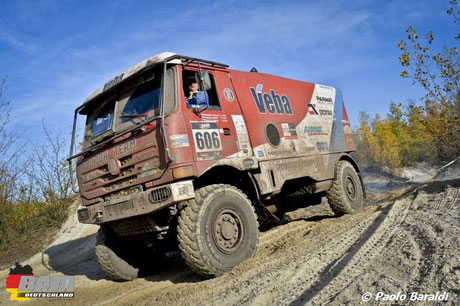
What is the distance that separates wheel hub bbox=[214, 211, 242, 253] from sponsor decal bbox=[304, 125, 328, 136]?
2933 millimetres

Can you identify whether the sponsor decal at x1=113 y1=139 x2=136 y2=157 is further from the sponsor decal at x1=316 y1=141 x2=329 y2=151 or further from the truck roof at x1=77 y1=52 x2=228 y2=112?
the sponsor decal at x1=316 y1=141 x2=329 y2=151

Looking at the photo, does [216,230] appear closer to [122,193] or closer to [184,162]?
[184,162]

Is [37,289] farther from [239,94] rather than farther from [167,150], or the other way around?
[239,94]

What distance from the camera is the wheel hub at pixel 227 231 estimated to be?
444 centimetres

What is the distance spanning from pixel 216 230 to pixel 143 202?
101 centimetres

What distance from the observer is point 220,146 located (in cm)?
483

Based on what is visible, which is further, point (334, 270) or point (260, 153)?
point (260, 153)

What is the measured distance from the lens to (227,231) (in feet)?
14.9

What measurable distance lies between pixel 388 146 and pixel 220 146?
3587 cm

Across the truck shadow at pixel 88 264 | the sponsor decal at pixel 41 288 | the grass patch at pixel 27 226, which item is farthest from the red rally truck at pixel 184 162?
the grass patch at pixel 27 226

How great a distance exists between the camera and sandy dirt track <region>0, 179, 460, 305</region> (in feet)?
9.03

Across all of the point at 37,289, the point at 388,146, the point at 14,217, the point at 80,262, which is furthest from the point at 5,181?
the point at 388,146

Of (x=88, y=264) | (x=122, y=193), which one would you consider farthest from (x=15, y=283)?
(x=122, y=193)

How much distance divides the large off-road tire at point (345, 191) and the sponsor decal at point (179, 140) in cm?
413
